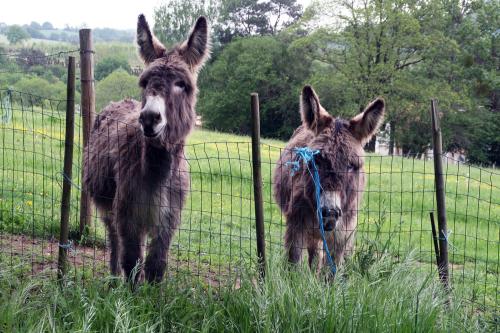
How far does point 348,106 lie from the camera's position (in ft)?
114

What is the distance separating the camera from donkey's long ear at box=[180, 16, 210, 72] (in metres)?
4.84

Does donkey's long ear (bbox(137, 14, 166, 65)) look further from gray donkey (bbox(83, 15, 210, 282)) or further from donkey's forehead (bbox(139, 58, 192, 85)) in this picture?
donkey's forehead (bbox(139, 58, 192, 85))

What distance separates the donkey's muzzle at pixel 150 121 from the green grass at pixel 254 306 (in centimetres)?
129

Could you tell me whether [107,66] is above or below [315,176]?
above

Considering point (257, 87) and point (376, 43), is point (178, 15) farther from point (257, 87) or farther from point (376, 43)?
point (376, 43)

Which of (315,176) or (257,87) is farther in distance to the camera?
(257,87)

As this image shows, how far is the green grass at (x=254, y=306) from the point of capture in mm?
3520

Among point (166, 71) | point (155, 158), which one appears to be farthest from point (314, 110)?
point (155, 158)

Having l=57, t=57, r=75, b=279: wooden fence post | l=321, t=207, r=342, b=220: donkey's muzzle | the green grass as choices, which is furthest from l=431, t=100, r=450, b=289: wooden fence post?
l=57, t=57, r=75, b=279: wooden fence post

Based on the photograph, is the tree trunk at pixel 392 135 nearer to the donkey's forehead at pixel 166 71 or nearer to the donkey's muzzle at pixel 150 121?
the donkey's forehead at pixel 166 71

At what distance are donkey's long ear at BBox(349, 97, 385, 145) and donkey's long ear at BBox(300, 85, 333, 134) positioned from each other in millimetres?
250

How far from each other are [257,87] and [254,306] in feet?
139


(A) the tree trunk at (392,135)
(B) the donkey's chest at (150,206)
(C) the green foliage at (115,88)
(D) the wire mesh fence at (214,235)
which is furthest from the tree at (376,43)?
(B) the donkey's chest at (150,206)

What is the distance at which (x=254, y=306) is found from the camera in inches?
145
